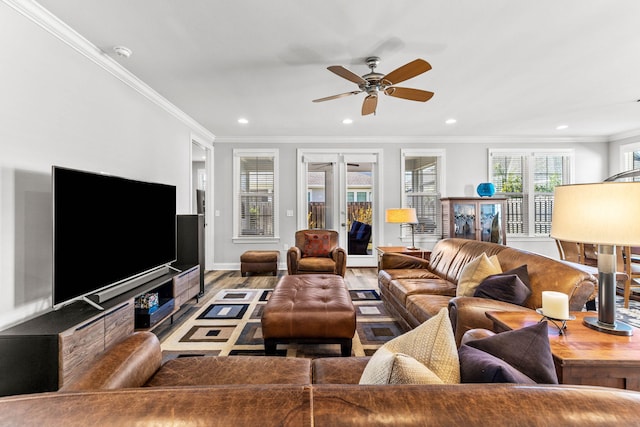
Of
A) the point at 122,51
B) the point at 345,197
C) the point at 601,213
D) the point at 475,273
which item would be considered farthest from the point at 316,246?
the point at 601,213

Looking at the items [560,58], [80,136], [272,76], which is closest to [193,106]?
[272,76]

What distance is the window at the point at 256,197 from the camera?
18.3ft

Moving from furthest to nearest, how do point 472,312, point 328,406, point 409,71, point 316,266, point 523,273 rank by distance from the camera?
point 316,266 < point 409,71 < point 523,273 < point 472,312 < point 328,406

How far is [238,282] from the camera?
4602 millimetres

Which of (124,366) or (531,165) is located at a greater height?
(531,165)

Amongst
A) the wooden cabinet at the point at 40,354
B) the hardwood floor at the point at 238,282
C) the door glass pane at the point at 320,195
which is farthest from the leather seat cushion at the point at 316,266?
the wooden cabinet at the point at 40,354

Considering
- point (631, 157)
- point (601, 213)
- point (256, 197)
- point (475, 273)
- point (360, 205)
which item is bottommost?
point (475, 273)

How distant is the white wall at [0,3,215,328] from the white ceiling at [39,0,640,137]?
27cm

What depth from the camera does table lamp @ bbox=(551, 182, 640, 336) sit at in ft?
3.77

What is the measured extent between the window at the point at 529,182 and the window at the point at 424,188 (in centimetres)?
106

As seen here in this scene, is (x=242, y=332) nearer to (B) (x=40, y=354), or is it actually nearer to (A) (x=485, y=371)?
(B) (x=40, y=354)

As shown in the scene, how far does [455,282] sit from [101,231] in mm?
3069

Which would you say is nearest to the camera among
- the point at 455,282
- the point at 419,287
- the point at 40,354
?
the point at 40,354

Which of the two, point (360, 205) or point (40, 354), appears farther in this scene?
point (360, 205)
